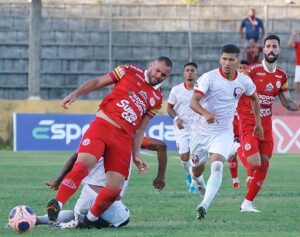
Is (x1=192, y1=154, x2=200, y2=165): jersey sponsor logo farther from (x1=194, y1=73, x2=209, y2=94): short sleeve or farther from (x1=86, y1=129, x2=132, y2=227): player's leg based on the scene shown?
(x1=86, y1=129, x2=132, y2=227): player's leg

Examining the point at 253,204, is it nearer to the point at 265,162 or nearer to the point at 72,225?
the point at 265,162

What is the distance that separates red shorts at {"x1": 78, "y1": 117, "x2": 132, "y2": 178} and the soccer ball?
96 centimetres

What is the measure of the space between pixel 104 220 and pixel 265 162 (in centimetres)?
429

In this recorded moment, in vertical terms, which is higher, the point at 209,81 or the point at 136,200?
the point at 209,81

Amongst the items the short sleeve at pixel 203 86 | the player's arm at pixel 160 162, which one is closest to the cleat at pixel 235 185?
the player's arm at pixel 160 162

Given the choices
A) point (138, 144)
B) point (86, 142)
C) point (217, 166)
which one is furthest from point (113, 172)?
point (217, 166)

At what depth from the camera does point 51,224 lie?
12.3 m

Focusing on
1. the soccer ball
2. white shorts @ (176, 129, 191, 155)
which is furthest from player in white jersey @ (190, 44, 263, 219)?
white shorts @ (176, 129, 191, 155)

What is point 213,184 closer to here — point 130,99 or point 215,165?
point 215,165

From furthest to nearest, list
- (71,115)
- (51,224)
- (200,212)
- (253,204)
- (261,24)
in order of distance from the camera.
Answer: (261,24), (71,115), (253,204), (200,212), (51,224)

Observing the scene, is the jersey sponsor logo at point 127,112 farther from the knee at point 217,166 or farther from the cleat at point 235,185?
the cleat at point 235,185

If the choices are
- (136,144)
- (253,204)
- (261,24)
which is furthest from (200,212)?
(261,24)

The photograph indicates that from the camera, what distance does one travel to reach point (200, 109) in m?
14.1

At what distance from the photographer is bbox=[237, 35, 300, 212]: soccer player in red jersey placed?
16062mm
